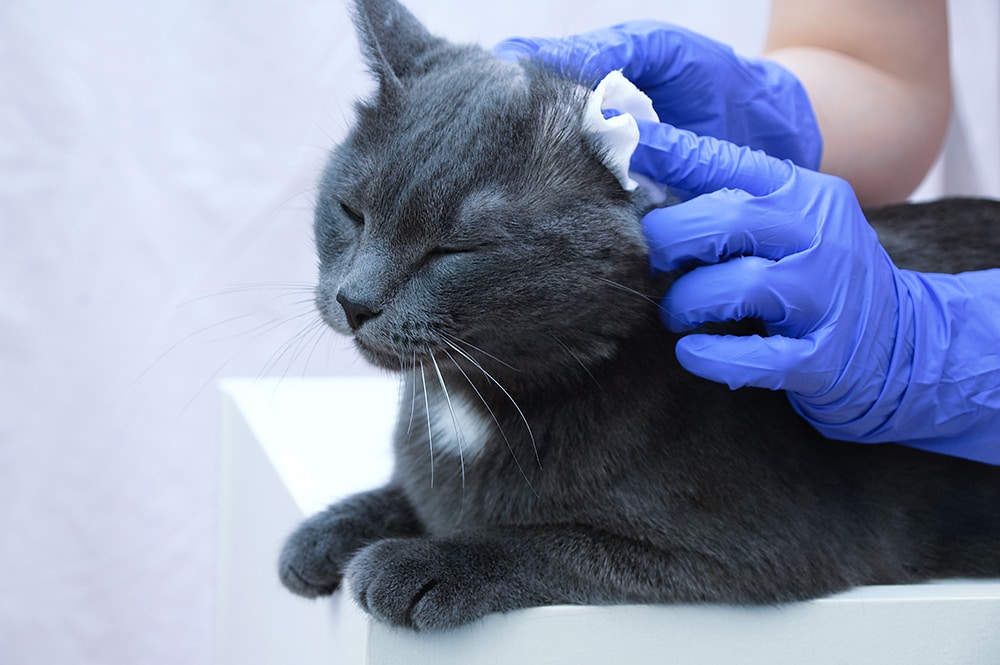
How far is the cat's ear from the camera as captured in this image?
75cm

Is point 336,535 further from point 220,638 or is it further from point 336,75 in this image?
point 336,75

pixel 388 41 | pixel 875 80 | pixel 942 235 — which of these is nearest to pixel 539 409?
pixel 388 41

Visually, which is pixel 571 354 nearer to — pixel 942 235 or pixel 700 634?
pixel 700 634

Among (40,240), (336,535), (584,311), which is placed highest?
(584,311)

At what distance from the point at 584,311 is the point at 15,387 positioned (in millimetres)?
1254

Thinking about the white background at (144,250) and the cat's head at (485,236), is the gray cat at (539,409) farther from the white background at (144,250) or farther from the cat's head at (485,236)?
the white background at (144,250)

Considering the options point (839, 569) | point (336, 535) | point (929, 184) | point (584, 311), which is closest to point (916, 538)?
point (839, 569)

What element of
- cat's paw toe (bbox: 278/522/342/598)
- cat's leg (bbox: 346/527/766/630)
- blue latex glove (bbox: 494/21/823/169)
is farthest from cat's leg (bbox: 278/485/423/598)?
blue latex glove (bbox: 494/21/823/169)

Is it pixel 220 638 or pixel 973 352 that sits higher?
pixel 973 352

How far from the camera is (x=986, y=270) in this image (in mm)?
894

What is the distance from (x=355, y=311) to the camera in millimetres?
644

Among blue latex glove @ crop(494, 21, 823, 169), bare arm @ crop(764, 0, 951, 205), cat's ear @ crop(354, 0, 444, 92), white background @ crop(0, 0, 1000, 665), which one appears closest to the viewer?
cat's ear @ crop(354, 0, 444, 92)

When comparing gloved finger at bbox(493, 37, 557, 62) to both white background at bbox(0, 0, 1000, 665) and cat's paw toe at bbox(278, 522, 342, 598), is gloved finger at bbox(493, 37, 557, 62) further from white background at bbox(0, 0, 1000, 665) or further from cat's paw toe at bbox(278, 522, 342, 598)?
white background at bbox(0, 0, 1000, 665)

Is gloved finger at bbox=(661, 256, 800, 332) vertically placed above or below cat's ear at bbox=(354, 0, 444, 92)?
below
